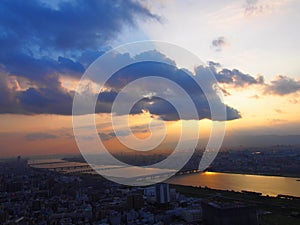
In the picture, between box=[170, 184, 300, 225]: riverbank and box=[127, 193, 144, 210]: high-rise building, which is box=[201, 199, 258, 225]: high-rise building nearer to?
box=[170, 184, 300, 225]: riverbank

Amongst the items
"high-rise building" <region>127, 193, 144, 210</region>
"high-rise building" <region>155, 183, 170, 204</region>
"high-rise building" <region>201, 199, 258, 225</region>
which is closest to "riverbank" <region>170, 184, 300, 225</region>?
"high-rise building" <region>201, 199, 258, 225</region>

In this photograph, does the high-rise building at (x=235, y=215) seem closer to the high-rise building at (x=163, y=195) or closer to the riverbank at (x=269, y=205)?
the riverbank at (x=269, y=205)

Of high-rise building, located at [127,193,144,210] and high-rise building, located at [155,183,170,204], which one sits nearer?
high-rise building, located at [127,193,144,210]

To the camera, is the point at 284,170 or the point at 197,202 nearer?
the point at 197,202

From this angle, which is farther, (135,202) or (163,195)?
(163,195)

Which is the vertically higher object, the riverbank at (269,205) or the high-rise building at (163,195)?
the high-rise building at (163,195)

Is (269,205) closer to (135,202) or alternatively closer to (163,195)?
(163,195)

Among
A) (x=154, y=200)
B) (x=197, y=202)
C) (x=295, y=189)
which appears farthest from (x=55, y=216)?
(x=295, y=189)

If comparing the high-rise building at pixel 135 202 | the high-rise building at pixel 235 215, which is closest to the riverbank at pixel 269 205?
the high-rise building at pixel 235 215

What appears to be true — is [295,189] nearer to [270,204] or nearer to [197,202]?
[270,204]

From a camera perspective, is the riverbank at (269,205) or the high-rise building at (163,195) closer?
the riverbank at (269,205)

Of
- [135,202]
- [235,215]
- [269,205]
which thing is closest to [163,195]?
[135,202]
